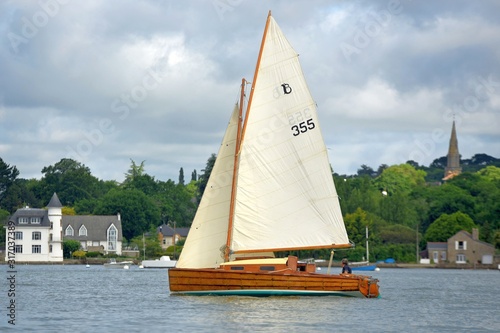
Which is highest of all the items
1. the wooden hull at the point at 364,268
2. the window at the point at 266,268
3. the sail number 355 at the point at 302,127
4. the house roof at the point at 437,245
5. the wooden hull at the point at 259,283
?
the sail number 355 at the point at 302,127

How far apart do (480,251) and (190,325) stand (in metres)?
120

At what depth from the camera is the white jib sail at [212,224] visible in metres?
59.7

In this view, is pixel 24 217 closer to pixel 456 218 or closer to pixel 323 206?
pixel 456 218

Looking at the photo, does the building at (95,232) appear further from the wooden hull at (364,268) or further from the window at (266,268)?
the window at (266,268)

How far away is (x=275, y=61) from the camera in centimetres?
5847

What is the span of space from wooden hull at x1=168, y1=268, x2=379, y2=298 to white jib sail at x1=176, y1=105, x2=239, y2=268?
1430mm

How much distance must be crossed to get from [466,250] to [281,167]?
108 meters

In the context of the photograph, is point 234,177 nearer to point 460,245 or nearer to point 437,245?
point 460,245

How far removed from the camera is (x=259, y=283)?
57.1 meters

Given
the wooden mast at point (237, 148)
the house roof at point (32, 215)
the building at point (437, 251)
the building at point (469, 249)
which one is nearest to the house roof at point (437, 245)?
the building at point (437, 251)

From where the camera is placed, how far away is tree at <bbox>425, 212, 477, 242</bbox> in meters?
166

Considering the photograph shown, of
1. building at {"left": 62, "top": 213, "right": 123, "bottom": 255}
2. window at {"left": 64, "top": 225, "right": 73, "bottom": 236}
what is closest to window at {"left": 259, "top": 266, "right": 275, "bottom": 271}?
building at {"left": 62, "top": 213, "right": 123, "bottom": 255}

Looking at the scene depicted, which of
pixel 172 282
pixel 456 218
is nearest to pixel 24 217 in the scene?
pixel 456 218

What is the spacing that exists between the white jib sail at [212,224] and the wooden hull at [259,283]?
143 cm
